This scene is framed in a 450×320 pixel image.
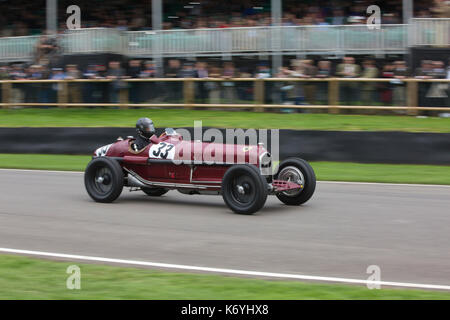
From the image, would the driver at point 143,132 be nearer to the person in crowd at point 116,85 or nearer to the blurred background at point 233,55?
the blurred background at point 233,55

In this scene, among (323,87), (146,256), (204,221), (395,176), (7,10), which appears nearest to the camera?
(146,256)

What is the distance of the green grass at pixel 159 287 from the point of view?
566cm

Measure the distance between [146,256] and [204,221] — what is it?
2024 millimetres

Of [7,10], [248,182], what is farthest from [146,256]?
[7,10]

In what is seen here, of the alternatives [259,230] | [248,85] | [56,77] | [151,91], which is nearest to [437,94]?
[248,85]

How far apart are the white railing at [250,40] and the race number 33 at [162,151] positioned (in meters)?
12.7

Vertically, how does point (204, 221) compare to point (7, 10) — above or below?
below

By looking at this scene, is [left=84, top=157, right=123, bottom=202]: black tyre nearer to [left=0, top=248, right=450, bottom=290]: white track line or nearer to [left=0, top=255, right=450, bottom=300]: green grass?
[left=0, top=248, right=450, bottom=290]: white track line

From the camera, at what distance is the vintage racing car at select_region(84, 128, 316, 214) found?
952cm

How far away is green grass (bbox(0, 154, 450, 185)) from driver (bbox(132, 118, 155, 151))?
388 cm

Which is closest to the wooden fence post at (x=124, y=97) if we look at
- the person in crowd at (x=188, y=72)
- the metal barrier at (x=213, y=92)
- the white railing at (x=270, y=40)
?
the metal barrier at (x=213, y=92)

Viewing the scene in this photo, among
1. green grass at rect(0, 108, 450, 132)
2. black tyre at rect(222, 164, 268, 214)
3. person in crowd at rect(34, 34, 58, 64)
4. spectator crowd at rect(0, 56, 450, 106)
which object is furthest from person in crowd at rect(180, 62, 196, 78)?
A: black tyre at rect(222, 164, 268, 214)

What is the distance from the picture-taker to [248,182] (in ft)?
31.0
